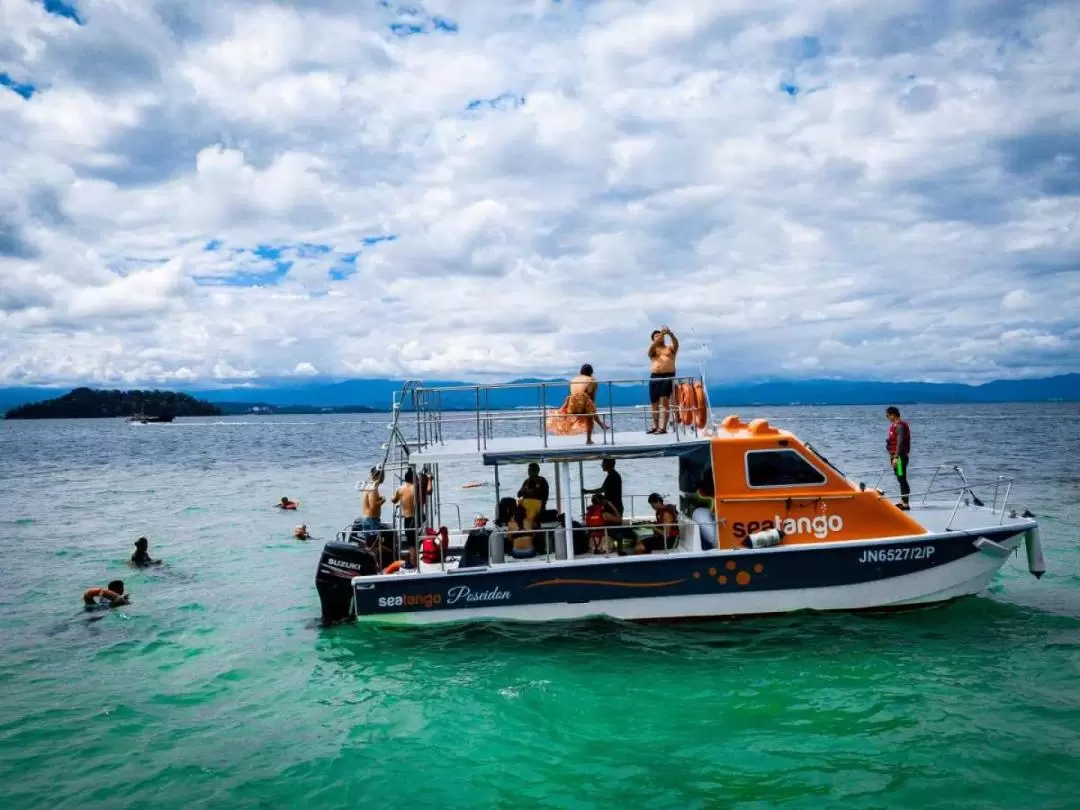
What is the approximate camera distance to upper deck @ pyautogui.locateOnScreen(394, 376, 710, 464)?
11930 millimetres

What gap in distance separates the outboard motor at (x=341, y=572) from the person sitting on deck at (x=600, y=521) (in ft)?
11.7

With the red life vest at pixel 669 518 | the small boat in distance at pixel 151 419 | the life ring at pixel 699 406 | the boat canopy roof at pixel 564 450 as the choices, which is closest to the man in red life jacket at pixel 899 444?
the life ring at pixel 699 406

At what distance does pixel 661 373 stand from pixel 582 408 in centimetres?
160

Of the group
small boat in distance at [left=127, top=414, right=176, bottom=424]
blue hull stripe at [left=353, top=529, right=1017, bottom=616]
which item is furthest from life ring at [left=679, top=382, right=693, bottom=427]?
small boat in distance at [left=127, top=414, right=176, bottom=424]

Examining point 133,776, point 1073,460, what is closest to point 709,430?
point 133,776

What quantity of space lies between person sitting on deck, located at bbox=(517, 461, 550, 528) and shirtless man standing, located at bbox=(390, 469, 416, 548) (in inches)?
69.8

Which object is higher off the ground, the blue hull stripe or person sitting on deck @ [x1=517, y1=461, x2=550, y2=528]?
person sitting on deck @ [x1=517, y1=461, x2=550, y2=528]

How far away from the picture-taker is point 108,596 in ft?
50.0

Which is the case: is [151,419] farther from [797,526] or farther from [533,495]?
[797,526]

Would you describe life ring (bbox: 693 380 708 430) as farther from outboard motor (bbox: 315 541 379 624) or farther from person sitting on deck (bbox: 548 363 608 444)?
outboard motor (bbox: 315 541 379 624)

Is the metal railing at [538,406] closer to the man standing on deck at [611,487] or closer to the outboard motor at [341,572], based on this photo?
the man standing on deck at [611,487]

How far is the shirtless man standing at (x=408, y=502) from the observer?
12.7m

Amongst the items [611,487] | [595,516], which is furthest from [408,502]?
[611,487]

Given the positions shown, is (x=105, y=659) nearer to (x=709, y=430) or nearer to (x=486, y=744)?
(x=486, y=744)
